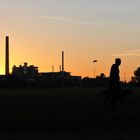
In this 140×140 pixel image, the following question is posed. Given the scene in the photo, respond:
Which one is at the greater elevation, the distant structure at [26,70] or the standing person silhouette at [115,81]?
the distant structure at [26,70]

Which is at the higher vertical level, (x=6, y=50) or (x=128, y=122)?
(x=6, y=50)

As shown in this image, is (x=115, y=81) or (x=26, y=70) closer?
(x=115, y=81)

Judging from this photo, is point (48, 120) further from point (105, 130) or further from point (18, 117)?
point (105, 130)

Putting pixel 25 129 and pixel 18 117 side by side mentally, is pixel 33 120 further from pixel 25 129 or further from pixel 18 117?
pixel 25 129

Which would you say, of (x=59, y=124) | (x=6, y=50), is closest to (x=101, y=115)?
(x=59, y=124)

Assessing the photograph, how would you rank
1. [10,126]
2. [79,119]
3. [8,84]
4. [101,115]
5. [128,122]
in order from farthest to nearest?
[8,84], [101,115], [79,119], [128,122], [10,126]

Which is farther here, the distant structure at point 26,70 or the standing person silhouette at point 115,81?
the distant structure at point 26,70

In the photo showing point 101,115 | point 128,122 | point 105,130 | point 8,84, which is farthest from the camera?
point 8,84

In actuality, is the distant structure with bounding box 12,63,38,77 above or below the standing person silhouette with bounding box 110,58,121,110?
above

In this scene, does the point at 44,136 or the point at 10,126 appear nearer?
the point at 44,136

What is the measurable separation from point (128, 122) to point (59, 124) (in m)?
1.94

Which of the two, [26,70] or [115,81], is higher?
[26,70]

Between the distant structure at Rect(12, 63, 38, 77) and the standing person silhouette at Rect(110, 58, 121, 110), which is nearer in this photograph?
the standing person silhouette at Rect(110, 58, 121, 110)

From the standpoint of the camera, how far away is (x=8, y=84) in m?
103
